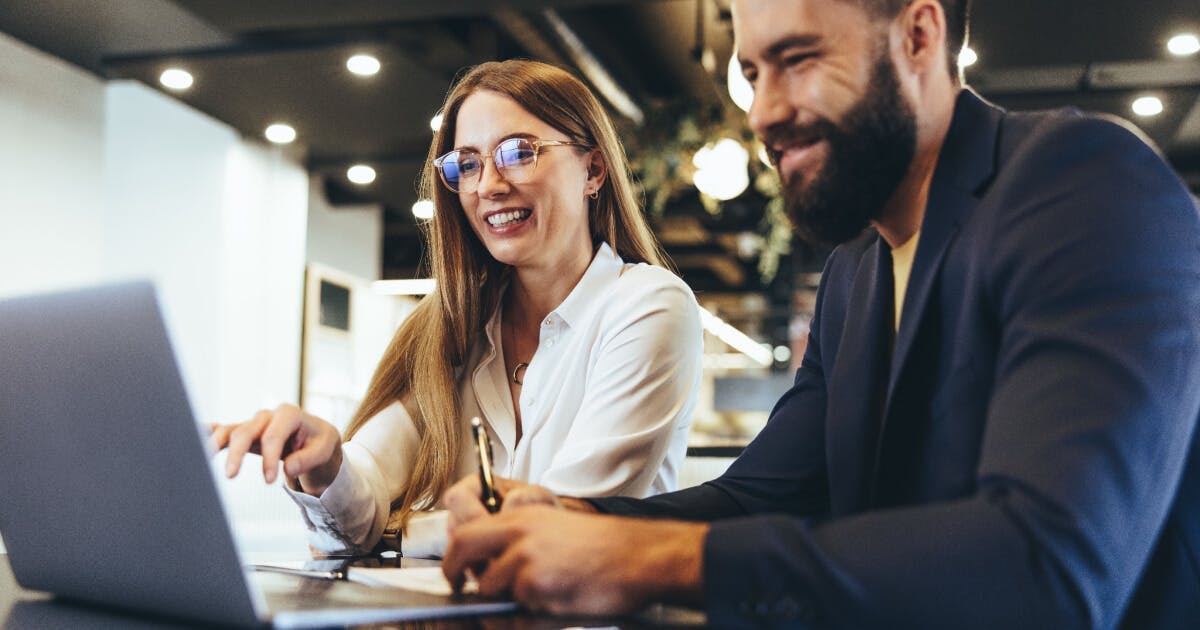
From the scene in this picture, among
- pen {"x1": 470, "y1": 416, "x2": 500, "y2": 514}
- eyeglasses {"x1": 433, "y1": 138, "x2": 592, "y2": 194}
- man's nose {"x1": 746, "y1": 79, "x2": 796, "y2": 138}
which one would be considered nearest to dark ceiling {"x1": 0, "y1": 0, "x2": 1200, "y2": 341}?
eyeglasses {"x1": 433, "y1": 138, "x2": 592, "y2": 194}

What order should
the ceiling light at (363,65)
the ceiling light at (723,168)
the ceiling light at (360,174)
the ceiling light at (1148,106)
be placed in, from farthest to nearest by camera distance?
the ceiling light at (360,174) < the ceiling light at (1148,106) < the ceiling light at (723,168) < the ceiling light at (363,65)

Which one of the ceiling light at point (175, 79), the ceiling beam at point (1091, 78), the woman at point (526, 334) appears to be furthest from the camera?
the ceiling beam at point (1091, 78)

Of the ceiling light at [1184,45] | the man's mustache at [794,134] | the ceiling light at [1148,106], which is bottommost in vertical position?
the man's mustache at [794,134]

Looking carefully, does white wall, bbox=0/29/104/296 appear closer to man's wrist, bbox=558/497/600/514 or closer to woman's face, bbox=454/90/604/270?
woman's face, bbox=454/90/604/270

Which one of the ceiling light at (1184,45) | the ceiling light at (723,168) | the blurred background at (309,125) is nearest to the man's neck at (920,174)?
the blurred background at (309,125)

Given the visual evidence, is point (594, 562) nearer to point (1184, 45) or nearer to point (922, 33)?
point (922, 33)

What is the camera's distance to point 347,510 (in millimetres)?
1599

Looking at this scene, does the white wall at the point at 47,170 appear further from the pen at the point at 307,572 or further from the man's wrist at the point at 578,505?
the man's wrist at the point at 578,505

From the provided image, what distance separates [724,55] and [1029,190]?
21.3ft

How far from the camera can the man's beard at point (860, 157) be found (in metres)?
1.10

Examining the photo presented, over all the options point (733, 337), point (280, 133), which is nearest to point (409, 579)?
point (280, 133)

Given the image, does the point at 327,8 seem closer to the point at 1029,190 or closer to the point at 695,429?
the point at 1029,190

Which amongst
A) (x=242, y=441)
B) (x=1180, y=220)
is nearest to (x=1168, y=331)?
(x=1180, y=220)

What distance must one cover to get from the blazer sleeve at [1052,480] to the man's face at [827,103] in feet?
0.76
